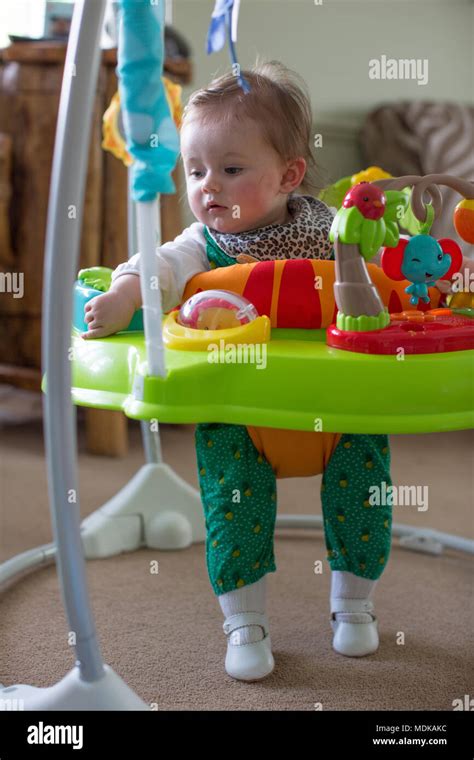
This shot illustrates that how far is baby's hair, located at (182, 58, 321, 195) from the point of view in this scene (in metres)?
0.87

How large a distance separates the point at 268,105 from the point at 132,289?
241mm

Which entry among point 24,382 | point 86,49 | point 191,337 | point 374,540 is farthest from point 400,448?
point 86,49

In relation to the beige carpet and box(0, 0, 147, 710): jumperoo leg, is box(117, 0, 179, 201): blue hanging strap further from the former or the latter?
the beige carpet

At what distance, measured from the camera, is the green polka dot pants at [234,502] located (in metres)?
0.91

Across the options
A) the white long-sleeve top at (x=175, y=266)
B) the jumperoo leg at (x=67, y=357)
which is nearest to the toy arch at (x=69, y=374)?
the jumperoo leg at (x=67, y=357)

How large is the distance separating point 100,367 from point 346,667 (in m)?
0.43

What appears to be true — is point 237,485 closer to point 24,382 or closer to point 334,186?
point 334,186

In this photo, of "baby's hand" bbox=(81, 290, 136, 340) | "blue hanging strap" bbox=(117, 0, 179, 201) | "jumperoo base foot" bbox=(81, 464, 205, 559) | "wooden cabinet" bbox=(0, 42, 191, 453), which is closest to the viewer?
"blue hanging strap" bbox=(117, 0, 179, 201)

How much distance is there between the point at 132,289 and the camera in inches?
32.0

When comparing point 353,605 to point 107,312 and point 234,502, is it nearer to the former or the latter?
point 234,502

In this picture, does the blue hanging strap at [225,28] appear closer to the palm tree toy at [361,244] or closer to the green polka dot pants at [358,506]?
the palm tree toy at [361,244]

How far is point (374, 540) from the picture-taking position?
0.96 metres

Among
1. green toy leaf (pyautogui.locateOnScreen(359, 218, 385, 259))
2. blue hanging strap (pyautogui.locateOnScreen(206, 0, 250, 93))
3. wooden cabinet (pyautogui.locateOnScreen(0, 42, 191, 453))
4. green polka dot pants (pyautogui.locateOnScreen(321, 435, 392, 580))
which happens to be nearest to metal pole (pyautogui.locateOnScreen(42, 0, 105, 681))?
blue hanging strap (pyautogui.locateOnScreen(206, 0, 250, 93))

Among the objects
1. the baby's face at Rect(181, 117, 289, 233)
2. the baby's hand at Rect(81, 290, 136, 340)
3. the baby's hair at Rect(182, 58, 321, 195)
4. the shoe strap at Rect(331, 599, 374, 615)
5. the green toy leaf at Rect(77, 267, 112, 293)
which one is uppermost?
the baby's hair at Rect(182, 58, 321, 195)
